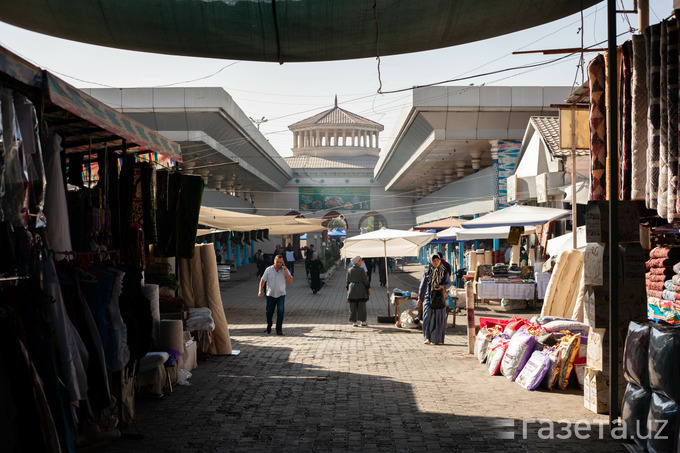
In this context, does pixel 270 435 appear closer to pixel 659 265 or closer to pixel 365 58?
pixel 365 58

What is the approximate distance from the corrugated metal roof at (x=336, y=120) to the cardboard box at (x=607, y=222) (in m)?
71.3

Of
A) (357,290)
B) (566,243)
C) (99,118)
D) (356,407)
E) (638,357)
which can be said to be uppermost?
(99,118)

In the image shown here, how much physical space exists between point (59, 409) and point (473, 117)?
2151cm

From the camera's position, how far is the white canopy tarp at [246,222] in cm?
1639

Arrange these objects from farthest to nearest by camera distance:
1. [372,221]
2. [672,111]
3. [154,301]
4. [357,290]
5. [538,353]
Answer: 1. [372,221]
2. [357,290]
3. [538,353]
4. [154,301]
5. [672,111]

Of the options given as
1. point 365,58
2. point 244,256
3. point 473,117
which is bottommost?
point 244,256

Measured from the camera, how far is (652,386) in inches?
170

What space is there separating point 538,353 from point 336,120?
71175 mm

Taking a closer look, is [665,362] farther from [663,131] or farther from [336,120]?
[336,120]

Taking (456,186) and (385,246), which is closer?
(385,246)

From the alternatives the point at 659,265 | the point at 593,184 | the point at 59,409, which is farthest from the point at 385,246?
the point at 59,409

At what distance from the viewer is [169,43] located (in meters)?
4.78

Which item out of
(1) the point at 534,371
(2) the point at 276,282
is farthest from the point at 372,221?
(1) the point at 534,371

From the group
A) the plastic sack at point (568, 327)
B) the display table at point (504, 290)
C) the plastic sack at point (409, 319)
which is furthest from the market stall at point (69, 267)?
the display table at point (504, 290)
